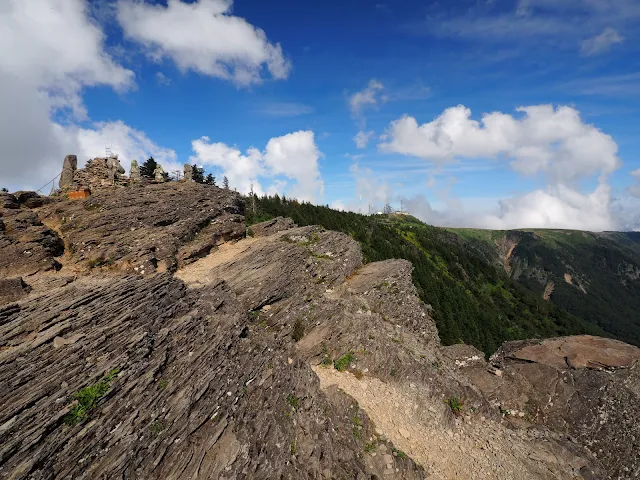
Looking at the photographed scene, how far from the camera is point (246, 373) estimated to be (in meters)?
15.7

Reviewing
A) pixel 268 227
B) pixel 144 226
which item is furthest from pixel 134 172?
pixel 268 227

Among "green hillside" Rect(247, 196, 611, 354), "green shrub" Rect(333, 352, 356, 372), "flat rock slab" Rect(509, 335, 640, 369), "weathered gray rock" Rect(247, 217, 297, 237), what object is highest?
"weathered gray rock" Rect(247, 217, 297, 237)

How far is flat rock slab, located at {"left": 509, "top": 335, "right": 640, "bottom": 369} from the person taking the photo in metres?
23.5

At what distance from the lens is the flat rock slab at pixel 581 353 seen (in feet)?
77.3

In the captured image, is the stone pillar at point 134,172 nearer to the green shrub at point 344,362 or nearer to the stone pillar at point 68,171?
the stone pillar at point 68,171

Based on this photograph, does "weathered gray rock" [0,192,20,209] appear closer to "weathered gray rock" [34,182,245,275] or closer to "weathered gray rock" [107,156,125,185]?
"weathered gray rock" [34,182,245,275]

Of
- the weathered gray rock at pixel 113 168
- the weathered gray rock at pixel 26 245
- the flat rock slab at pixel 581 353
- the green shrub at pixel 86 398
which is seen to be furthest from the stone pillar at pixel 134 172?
the flat rock slab at pixel 581 353

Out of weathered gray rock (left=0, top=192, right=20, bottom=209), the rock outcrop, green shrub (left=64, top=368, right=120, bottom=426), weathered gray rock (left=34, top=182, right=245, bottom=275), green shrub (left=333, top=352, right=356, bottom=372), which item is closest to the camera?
green shrub (left=64, top=368, right=120, bottom=426)

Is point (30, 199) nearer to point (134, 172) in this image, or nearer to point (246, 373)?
point (134, 172)

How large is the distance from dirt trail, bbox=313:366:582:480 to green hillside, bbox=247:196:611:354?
5117 cm

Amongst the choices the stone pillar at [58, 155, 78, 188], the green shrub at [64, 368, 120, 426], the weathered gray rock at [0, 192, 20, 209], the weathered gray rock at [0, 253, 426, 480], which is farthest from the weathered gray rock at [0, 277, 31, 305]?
the stone pillar at [58, 155, 78, 188]

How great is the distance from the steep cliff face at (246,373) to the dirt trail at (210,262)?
194 mm

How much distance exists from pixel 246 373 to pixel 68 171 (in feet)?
85.1

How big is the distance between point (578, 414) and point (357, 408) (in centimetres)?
1566
